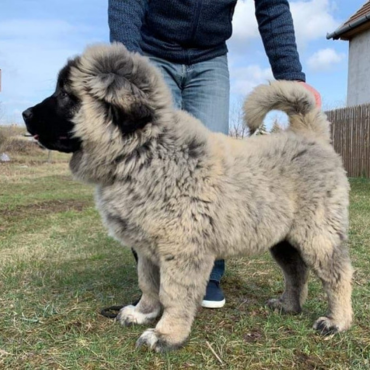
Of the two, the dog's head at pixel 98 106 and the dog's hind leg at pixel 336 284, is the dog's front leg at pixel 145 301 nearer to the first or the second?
the dog's head at pixel 98 106

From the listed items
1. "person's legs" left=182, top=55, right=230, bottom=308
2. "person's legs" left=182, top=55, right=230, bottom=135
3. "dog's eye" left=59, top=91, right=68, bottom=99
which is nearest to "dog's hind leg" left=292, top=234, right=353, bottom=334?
"person's legs" left=182, top=55, right=230, bottom=308

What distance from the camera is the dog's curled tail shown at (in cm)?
330

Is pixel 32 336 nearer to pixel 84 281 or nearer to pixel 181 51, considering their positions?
pixel 84 281

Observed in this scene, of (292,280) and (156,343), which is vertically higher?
(292,280)

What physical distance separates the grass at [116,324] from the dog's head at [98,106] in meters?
1.23

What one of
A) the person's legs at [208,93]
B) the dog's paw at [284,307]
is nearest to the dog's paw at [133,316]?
the person's legs at [208,93]

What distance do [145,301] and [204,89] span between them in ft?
5.94

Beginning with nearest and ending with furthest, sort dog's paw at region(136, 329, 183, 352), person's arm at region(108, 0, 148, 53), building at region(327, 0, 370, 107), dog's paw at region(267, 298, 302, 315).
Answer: dog's paw at region(136, 329, 183, 352), person's arm at region(108, 0, 148, 53), dog's paw at region(267, 298, 302, 315), building at region(327, 0, 370, 107)

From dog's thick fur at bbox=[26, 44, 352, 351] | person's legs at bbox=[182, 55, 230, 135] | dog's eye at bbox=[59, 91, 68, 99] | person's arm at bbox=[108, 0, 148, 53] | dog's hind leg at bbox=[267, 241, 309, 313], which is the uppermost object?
person's arm at bbox=[108, 0, 148, 53]

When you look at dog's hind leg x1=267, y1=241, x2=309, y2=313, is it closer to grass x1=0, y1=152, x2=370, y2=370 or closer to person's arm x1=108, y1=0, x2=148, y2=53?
grass x1=0, y1=152, x2=370, y2=370

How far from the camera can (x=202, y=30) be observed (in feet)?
11.9

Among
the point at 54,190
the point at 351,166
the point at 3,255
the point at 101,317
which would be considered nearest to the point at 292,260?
the point at 101,317

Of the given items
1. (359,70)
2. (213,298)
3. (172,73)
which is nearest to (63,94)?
(172,73)

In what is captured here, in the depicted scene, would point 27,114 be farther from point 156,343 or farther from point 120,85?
point 156,343
